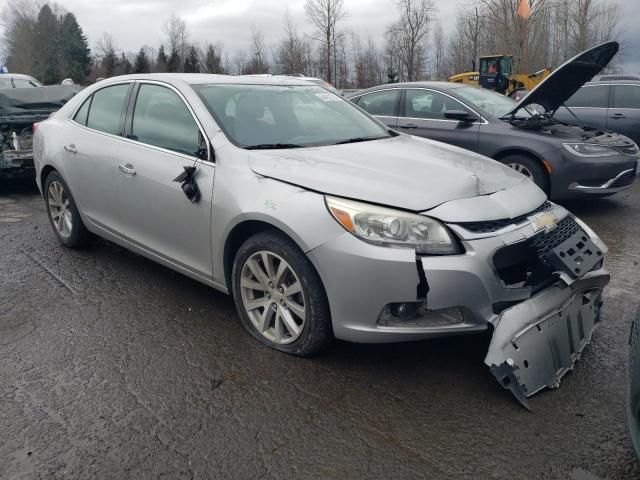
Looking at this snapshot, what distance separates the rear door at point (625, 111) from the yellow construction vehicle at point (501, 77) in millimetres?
9842

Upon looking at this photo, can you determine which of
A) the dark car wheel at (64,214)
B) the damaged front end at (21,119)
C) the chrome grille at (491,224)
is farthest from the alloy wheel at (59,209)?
the chrome grille at (491,224)

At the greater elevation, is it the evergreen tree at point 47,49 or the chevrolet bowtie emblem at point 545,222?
the evergreen tree at point 47,49

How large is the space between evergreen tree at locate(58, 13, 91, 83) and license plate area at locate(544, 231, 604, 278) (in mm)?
66661

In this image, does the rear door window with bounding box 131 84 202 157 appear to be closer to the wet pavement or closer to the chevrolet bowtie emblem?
the wet pavement

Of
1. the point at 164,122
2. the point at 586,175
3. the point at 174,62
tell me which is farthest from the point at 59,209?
the point at 174,62

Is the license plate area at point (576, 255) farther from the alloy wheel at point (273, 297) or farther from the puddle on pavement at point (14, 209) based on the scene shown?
the puddle on pavement at point (14, 209)

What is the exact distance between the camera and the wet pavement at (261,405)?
2.33 m

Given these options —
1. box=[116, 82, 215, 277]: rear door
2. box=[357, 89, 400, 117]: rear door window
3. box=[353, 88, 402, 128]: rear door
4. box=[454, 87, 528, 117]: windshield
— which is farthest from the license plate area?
box=[357, 89, 400, 117]: rear door window

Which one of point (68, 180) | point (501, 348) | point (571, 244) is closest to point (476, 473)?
point (501, 348)

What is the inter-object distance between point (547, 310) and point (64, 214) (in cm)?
423

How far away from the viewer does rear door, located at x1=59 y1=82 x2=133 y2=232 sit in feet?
13.8

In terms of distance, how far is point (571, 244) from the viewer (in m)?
2.96

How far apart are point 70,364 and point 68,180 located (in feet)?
6.87

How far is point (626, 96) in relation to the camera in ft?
30.5
